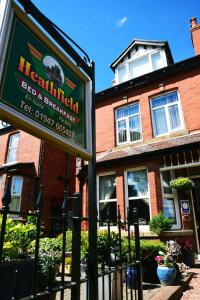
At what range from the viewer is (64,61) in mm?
2246

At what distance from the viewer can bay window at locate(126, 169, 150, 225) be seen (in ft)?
33.0

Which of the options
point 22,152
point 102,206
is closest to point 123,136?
point 102,206

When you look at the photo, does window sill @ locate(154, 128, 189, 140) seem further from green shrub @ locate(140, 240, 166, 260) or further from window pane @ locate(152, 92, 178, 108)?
green shrub @ locate(140, 240, 166, 260)

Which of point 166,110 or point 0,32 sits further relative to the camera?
point 166,110

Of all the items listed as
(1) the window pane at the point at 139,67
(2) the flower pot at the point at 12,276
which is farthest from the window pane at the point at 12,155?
(2) the flower pot at the point at 12,276

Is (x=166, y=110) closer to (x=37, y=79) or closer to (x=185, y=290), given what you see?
(x=185, y=290)

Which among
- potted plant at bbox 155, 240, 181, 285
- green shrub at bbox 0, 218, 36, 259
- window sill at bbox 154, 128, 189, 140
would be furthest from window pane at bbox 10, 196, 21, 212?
green shrub at bbox 0, 218, 36, 259

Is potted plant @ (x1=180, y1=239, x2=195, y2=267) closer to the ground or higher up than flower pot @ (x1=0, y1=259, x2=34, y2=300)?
closer to the ground

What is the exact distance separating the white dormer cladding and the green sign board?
12231mm

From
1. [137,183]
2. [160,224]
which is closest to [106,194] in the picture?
[137,183]

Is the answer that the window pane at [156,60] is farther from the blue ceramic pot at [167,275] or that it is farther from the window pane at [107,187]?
the blue ceramic pot at [167,275]

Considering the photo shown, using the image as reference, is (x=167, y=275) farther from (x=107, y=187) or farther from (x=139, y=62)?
(x=139, y=62)

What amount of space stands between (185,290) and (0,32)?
579cm

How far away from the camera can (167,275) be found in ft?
17.4
